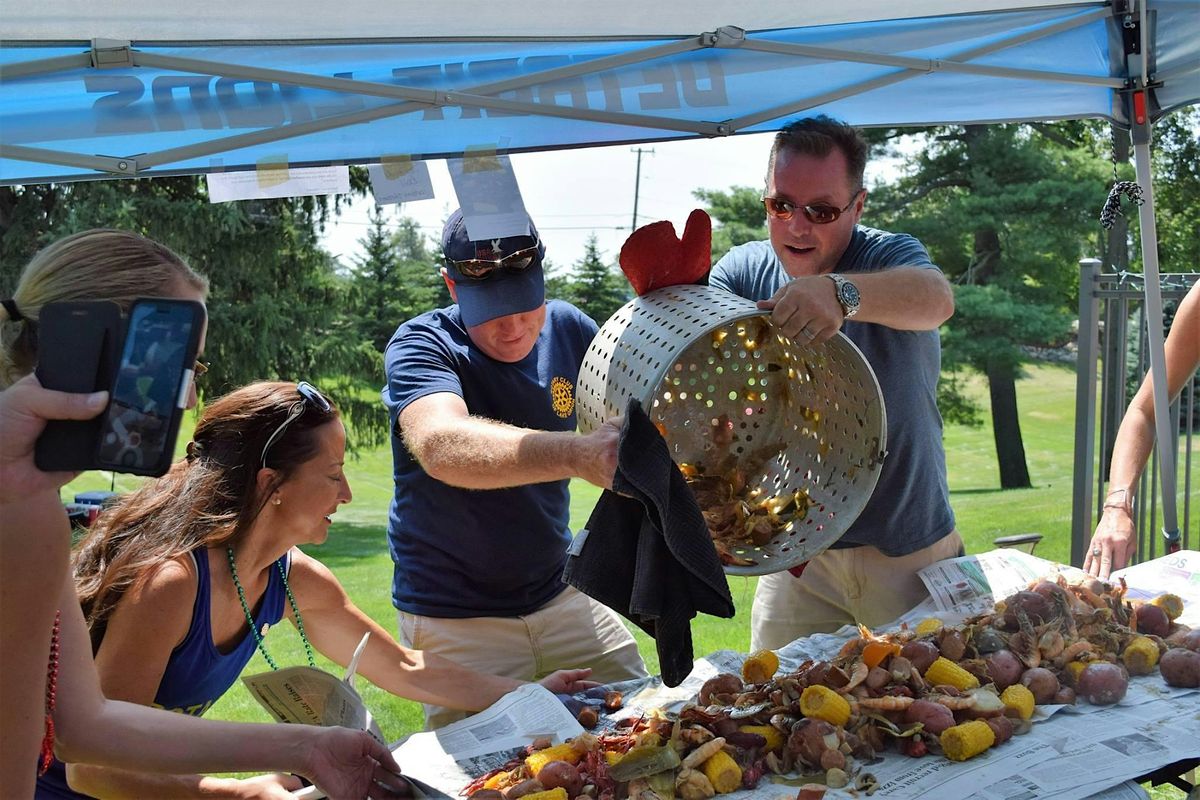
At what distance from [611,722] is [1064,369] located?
49.8ft

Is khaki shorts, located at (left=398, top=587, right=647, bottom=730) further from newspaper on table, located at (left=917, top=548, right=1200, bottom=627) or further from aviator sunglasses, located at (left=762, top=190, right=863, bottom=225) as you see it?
aviator sunglasses, located at (left=762, top=190, right=863, bottom=225)

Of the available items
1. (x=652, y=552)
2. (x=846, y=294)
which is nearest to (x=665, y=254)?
(x=846, y=294)

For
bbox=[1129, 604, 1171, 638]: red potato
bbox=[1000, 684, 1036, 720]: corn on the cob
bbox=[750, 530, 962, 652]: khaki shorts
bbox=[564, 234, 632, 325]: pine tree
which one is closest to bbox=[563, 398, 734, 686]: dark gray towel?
bbox=[1000, 684, 1036, 720]: corn on the cob

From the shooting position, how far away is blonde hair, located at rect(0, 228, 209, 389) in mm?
1414

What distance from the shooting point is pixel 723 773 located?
5.65 feet

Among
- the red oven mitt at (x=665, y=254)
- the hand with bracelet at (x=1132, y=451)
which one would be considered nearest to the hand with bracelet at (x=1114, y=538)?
the hand with bracelet at (x=1132, y=451)

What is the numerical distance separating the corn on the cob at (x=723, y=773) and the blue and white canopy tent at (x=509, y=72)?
1.32 metres

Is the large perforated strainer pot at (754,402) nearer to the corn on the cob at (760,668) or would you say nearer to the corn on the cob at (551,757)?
the corn on the cob at (760,668)

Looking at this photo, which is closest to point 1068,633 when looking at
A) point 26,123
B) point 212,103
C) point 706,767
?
point 706,767

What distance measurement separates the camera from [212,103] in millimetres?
2104

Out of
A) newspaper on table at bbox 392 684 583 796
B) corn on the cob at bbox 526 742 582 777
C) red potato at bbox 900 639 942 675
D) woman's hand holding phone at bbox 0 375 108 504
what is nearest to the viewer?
woman's hand holding phone at bbox 0 375 108 504

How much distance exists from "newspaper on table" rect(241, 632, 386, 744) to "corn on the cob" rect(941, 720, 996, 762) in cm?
92

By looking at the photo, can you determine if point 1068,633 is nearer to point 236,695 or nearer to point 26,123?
point 26,123

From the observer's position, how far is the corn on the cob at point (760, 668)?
6.75 ft
